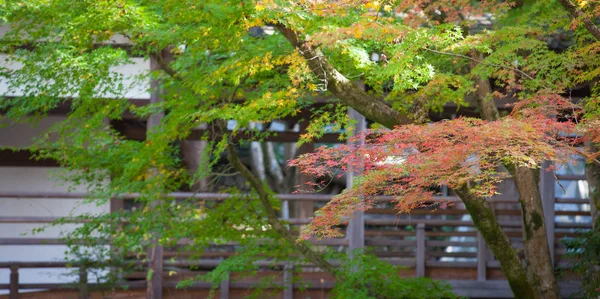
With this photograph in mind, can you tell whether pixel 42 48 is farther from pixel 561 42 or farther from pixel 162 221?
pixel 561 42

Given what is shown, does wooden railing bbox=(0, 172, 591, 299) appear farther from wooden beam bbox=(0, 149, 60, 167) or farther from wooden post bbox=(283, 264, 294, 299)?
wooden beam bbox=(0, 149, 60, 167)

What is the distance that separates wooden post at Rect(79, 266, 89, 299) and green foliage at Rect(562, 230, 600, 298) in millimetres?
5094

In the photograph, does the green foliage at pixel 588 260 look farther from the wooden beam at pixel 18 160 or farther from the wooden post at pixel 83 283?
the wooden beam at pixel 18 160

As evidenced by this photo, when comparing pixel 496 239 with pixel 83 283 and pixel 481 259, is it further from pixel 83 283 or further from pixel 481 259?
pixel 83 283

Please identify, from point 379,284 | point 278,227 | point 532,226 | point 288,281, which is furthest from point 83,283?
point 532,226

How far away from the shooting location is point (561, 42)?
29.2 ft

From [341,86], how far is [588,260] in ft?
10.9

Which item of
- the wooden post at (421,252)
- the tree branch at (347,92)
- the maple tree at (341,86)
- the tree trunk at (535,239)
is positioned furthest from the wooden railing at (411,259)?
the tree branch at (347,92)

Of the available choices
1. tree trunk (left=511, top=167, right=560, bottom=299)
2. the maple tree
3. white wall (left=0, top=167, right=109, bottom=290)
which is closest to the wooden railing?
white wall (left=0, top=167, right=109, bottom=290)

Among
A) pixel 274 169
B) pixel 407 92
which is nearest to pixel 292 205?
pixel 274 169

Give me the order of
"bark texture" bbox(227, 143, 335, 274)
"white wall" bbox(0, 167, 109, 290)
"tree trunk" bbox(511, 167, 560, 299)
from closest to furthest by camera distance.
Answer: "tree trunk" bbox(511, 167, 560, 299) < "bark texture" bbox(227, 143, 335, 274) < "white wall" bbox(0, 167, 109, 290)

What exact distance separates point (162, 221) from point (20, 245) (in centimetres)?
293

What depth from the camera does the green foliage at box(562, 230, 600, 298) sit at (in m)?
7.55

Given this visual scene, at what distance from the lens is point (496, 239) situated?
21.5 ft
